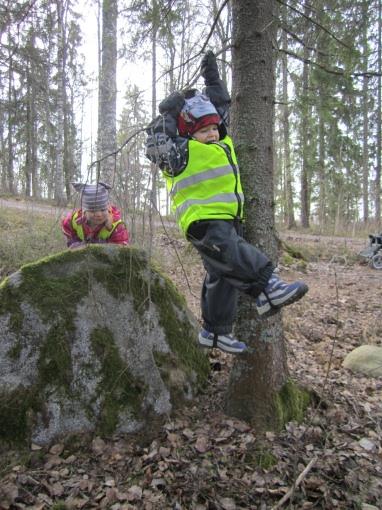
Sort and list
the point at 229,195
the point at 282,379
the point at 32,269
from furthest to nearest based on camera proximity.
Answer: the point at 32,269 → the point at 282,379 → the point at 229,195

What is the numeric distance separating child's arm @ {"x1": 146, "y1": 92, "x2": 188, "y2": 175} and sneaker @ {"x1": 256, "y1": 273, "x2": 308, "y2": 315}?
3.06 feet

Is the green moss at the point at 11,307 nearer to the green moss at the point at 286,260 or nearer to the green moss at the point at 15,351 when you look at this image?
the green moss at the point at 15,351

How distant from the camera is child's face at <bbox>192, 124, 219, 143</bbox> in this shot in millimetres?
2529

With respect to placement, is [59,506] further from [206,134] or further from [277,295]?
[206,134]

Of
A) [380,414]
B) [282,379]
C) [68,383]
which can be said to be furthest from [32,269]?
[380,414]

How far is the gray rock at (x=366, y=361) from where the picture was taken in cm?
400

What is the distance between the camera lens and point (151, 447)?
2.84 meters

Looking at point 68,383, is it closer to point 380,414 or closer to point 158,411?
point 158,411

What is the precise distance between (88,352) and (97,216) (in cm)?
138

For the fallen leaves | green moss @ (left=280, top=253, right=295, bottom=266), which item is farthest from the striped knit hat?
green moss @ (left=280, top=253, right=295, bottom=266)

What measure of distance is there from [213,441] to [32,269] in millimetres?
2014

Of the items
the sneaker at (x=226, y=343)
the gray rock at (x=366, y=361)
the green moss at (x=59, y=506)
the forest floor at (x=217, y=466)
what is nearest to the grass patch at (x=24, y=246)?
the forest floor at (x=217, y=466)

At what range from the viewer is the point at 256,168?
2.87 m

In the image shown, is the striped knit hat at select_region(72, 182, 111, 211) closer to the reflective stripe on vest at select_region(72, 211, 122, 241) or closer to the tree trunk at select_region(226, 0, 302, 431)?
the reflective stripe on vest at select_region(72, 211, 122, 241)
